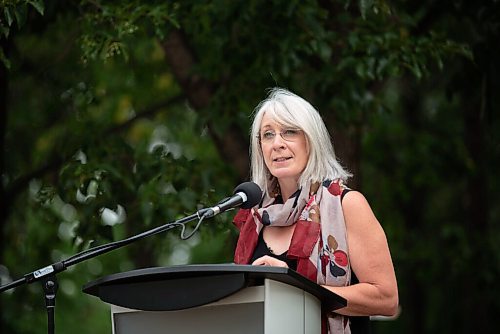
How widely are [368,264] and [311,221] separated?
242 mm

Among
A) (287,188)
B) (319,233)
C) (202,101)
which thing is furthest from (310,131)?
(202,101)

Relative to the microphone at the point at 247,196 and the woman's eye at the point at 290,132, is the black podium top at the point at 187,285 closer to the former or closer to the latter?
the microphone at the point at 247,196

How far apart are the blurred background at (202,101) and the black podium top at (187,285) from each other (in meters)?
2.01

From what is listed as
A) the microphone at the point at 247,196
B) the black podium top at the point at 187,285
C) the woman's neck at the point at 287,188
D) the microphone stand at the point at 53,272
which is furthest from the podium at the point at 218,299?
the woman's neck at the point at 287,188

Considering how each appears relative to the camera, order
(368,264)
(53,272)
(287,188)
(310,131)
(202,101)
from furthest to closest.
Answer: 1. (202,101)
2. (287,188)
3. (310,131)
4. (368,264)
5. (53,272)

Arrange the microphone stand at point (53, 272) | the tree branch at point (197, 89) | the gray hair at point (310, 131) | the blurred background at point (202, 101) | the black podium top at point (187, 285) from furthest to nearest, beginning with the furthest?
1. the tree branch at point (197, 89)
2. the blurred background at point (202, 101)
3. the gray hair at point (310, 131)
4. the microphone stand at point (53, 272)
5. the black podium top at point (187, 285)

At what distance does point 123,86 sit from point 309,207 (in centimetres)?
699

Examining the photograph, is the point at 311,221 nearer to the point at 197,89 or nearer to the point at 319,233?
the point at 319,233

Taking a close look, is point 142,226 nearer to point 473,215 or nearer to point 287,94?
point 287,94

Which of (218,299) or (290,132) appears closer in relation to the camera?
(218,299)

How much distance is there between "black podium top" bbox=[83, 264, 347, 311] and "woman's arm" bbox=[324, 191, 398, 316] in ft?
0.63

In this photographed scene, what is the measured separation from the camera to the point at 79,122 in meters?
7.12

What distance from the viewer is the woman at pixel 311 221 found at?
11.5 ft

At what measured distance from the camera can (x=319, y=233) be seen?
3561mm
